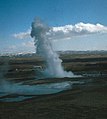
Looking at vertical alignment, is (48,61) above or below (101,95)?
above

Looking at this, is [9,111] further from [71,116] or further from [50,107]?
[71,116]

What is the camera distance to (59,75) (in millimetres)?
82438

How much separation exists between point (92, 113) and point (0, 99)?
784 inches

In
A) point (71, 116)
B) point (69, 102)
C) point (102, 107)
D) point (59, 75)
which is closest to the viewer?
point (71, 116)

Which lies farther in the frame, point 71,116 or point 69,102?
point 69,102

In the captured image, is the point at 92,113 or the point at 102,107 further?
the point at 102,107

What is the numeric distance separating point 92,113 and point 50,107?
6.70 metres

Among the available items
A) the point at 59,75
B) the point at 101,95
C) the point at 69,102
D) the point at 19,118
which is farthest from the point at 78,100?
the point at 59,75

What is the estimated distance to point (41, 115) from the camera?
33625 mm

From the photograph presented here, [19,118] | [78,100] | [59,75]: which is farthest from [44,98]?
[59,75]

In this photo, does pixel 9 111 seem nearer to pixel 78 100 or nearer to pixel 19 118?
pixel 19 118

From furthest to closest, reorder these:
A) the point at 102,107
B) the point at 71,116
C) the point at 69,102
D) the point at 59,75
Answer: the point at 59,75
the point at 69,102
the point at 102,107
the point at 71,116

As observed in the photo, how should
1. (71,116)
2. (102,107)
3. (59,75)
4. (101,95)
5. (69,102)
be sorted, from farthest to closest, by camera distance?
(59,75)
(101,95)
(69,102)
(102,107)
(71,116)

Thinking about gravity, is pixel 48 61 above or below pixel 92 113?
above
